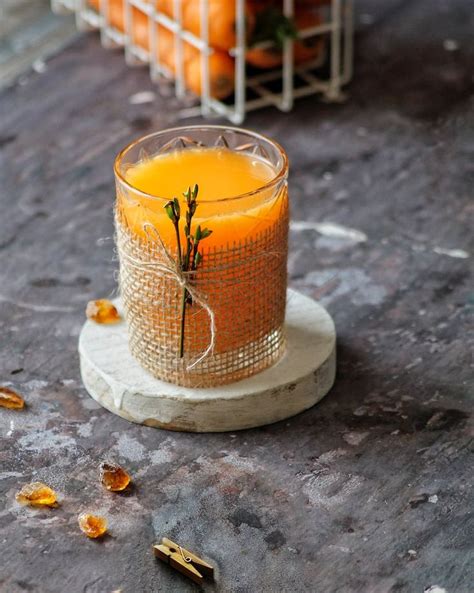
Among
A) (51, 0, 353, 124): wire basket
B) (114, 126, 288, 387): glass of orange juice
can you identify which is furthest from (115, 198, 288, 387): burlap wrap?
(51, 0, 353, 124): wire basket

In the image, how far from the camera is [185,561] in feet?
2.82

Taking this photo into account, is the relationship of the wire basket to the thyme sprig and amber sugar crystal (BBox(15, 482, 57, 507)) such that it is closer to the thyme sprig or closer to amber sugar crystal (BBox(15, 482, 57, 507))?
the thyme sprig

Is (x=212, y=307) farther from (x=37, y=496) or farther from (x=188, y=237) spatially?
(x=37, y=496)

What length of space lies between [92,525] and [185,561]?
88 millimetres

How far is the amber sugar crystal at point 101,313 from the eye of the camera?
1.08 m

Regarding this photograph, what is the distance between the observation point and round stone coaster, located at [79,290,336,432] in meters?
→ 0.99

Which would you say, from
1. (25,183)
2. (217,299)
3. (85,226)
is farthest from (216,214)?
(25,183)

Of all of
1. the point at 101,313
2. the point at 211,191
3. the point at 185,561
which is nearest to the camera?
the point at 185,561

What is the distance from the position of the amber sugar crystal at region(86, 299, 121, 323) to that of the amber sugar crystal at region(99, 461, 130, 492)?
17 centimetres

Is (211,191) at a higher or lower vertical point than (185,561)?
higher

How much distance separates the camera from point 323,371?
3.38 ft

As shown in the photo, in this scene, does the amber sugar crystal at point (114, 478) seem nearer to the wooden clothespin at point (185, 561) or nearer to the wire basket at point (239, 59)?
the wooden clothespin at point (185, 561)

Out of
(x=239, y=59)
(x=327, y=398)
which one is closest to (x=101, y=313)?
(x=327, y=398)

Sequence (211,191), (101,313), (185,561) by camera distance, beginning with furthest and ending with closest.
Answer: (101,313), (211,191), (185,561)
